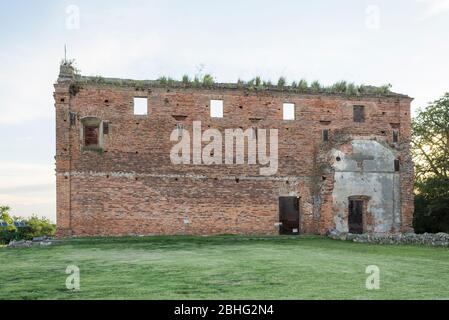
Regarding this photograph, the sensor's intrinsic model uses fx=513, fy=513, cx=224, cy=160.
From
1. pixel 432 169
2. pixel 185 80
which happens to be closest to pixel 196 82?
pixel 185 80

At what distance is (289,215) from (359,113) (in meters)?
6.29

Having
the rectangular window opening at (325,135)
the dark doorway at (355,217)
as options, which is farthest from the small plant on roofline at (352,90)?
the dark doorway at (355,217)

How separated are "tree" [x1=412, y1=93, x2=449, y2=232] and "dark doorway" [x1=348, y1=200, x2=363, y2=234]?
7017 millimetres

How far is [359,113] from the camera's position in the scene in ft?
85.0

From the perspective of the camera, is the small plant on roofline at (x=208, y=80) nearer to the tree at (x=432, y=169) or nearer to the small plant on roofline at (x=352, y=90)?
the small plant on roofline at (x=352, y=90)

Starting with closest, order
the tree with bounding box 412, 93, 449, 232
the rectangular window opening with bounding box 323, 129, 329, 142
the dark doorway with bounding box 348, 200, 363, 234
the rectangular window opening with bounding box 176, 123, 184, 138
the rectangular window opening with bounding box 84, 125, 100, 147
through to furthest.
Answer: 1. the rectangular window opening with bounding box 84, 125, 100, 147
2. the rectangular window opening with bounding box 176, 123, 184, 138
3. the dark doorway with bounding box 348, 200, 363, 234
4. the rectangular window opening with bounding box 323, 129, 329, 142
5. the tree with bounding box 412, 93, 449, 232

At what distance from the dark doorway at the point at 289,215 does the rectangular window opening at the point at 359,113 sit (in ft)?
16.8

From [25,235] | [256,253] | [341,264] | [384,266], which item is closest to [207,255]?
[256,253]

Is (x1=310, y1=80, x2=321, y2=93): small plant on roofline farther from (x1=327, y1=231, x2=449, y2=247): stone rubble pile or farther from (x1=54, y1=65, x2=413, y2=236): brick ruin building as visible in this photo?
(x1=327, y1=231, x2=449, y2=247): stone rubble pile

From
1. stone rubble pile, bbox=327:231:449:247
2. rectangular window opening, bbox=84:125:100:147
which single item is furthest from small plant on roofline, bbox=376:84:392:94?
rectangular window opening, bbox=84:125:100:147

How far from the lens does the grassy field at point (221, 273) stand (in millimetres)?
8766

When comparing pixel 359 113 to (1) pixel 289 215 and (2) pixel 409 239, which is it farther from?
(2) pixel 409 239

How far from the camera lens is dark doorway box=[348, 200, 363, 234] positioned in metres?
24.7

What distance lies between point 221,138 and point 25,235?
64.2ft
